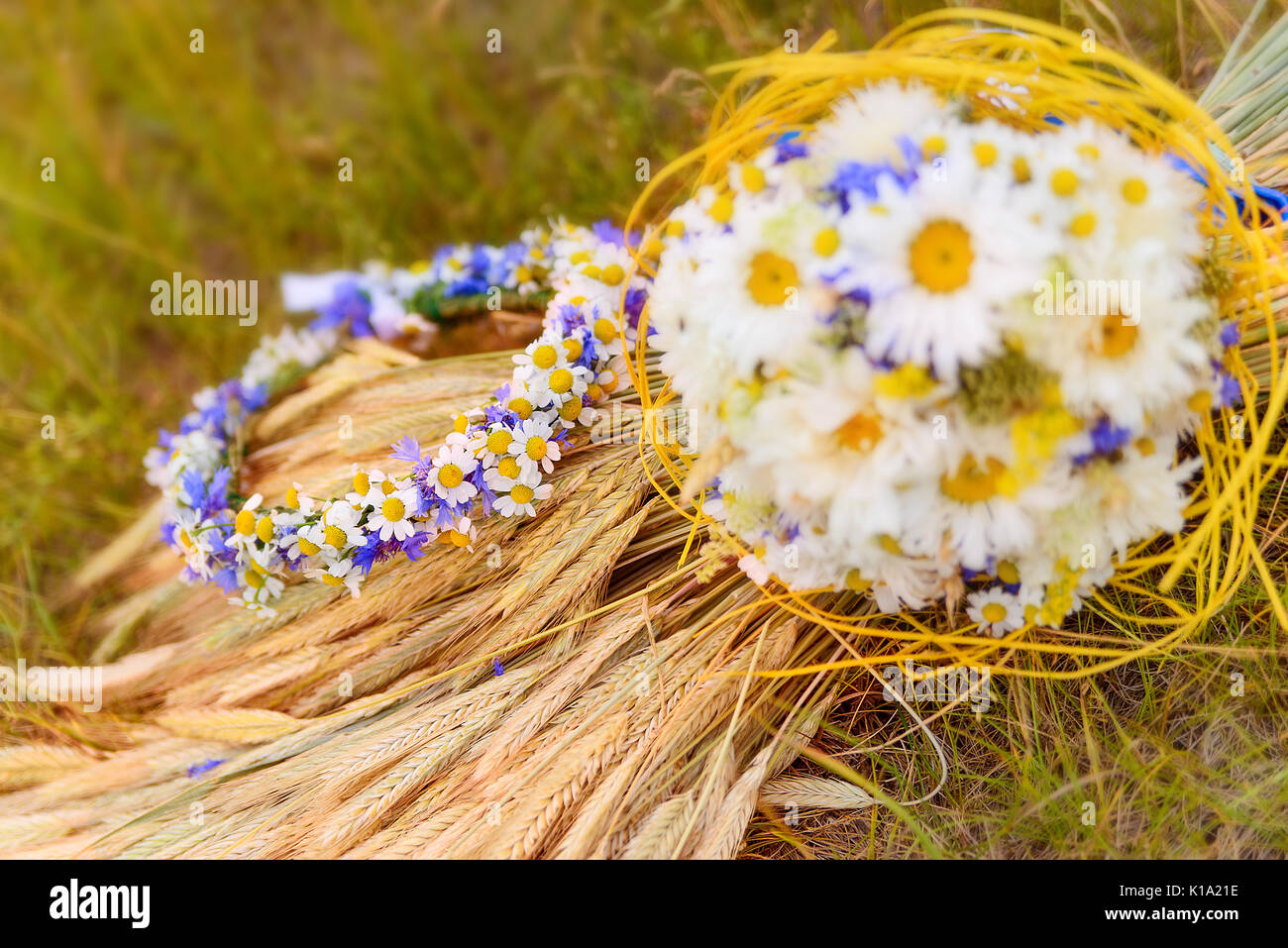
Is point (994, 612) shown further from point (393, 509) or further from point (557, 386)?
point (393, 509)

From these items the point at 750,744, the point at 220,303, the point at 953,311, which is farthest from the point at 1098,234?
the point at 220,303

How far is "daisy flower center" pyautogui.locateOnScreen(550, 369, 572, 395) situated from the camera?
1.15 m

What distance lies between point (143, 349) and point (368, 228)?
641 millimetres

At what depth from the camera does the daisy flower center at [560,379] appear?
45.2 inches

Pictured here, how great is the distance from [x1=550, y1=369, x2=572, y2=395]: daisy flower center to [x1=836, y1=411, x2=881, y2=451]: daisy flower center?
44 cm

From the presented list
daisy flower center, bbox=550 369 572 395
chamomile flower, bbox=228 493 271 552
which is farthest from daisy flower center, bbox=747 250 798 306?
chamomile flower, bbox=228 493 271 552

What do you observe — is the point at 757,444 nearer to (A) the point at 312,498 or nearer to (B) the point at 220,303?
(A) the point at 312,498

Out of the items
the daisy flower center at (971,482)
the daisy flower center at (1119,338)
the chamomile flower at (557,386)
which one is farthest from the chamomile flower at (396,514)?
the daisy flower center at (1119,338)

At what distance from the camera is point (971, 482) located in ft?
2.73
